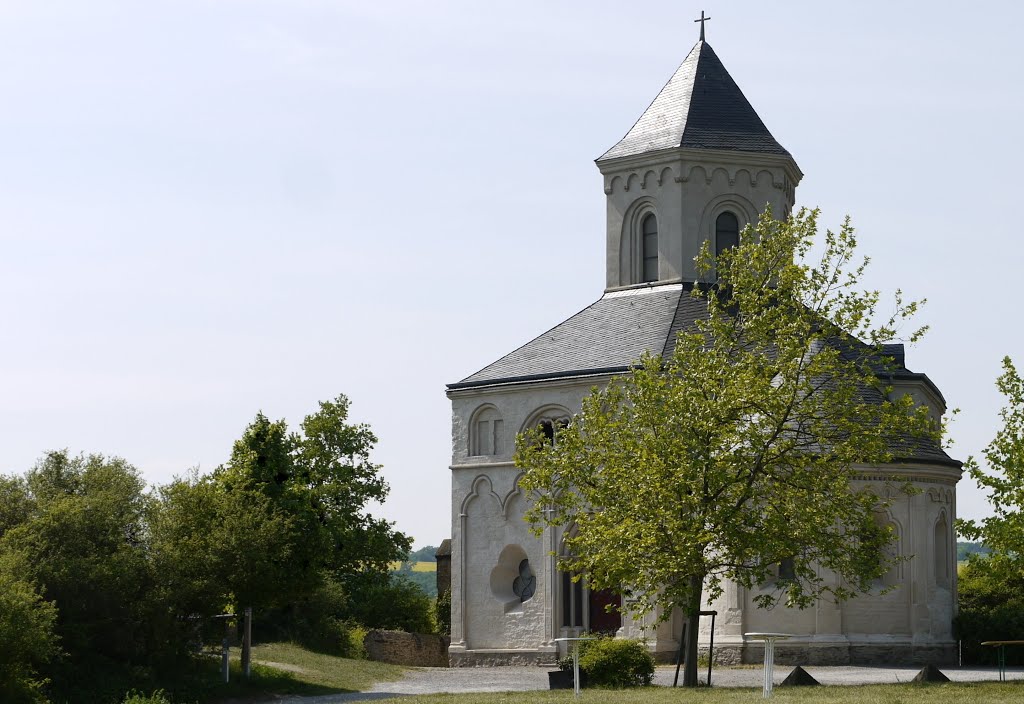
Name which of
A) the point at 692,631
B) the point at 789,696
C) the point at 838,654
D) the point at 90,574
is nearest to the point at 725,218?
the point at 838,654

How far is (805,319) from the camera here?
108 feet

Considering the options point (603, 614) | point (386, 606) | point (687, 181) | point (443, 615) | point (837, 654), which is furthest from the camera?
point (386, 606)

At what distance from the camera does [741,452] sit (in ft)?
106

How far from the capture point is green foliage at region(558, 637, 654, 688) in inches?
1278

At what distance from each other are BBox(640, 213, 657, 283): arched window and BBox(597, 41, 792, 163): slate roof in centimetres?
236

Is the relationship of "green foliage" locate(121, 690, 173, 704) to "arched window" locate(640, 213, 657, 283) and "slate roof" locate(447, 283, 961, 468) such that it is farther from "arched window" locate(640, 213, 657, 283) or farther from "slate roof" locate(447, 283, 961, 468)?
"arched window" locate(640, 213, 657, 283)

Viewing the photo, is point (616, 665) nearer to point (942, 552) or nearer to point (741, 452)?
point (741, 452)

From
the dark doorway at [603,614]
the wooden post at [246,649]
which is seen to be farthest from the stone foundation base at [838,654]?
the wooden post at [246,649]

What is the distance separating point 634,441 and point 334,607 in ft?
89.9

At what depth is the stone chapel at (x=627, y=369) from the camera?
140 ft

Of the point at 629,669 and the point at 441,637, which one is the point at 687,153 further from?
the point at 629,669

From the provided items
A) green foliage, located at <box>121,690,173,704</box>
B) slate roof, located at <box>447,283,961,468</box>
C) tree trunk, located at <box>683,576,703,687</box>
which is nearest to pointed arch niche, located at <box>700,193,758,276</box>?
slate roof, located at <box>447,283,961,468</box>

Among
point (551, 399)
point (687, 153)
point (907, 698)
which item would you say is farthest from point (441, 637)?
point (907, 698)

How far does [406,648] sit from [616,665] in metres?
20.2
